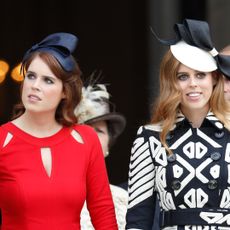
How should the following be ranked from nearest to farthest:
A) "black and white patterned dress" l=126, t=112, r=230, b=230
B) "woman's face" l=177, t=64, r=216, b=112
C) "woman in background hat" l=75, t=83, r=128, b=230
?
"black and white patterned dress" l=126, t=112, r=230, b=230 < "woman's face" l=177, t=64, r=216, b=112 < "woman in background hat" l=75, t=83, r=128, b=230

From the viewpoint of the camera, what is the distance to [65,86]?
4.64 meters

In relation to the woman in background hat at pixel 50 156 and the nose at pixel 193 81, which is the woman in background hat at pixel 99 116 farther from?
the nose at pixel 193 81

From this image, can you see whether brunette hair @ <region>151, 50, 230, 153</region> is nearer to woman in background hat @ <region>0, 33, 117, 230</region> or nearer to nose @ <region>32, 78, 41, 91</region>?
woman in background hat @ <region>0, 33, 117, 230</region>

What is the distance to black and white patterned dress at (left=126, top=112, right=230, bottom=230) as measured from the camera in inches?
175

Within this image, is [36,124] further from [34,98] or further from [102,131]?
[102,131]

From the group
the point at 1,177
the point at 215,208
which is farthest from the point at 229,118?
the point at 1,177

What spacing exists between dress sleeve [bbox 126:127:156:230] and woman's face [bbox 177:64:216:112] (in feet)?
0.95

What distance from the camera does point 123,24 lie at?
10867 mm

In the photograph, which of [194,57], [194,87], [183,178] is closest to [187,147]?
[183,178]

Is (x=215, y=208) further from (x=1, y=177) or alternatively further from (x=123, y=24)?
(x=123, y=24)

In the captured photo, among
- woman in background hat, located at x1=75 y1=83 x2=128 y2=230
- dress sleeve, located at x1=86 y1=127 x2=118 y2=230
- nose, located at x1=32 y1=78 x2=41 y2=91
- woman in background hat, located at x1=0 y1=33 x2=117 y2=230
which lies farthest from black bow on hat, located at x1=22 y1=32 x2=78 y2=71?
woman in background hat, located at x1=75 y1=83 x2=128 y2=230

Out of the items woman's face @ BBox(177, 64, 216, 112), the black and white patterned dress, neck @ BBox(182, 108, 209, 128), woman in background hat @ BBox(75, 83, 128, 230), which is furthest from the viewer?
woman in background hat @ BBox(75, 83, 128, 230)

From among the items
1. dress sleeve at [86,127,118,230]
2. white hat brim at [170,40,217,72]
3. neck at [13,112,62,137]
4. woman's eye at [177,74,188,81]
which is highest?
white hat brim at [170,40,217,72]

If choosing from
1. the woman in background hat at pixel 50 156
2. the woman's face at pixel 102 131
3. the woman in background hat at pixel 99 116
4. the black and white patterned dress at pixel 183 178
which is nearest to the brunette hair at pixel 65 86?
the woman in background hat at pixel 50 156
